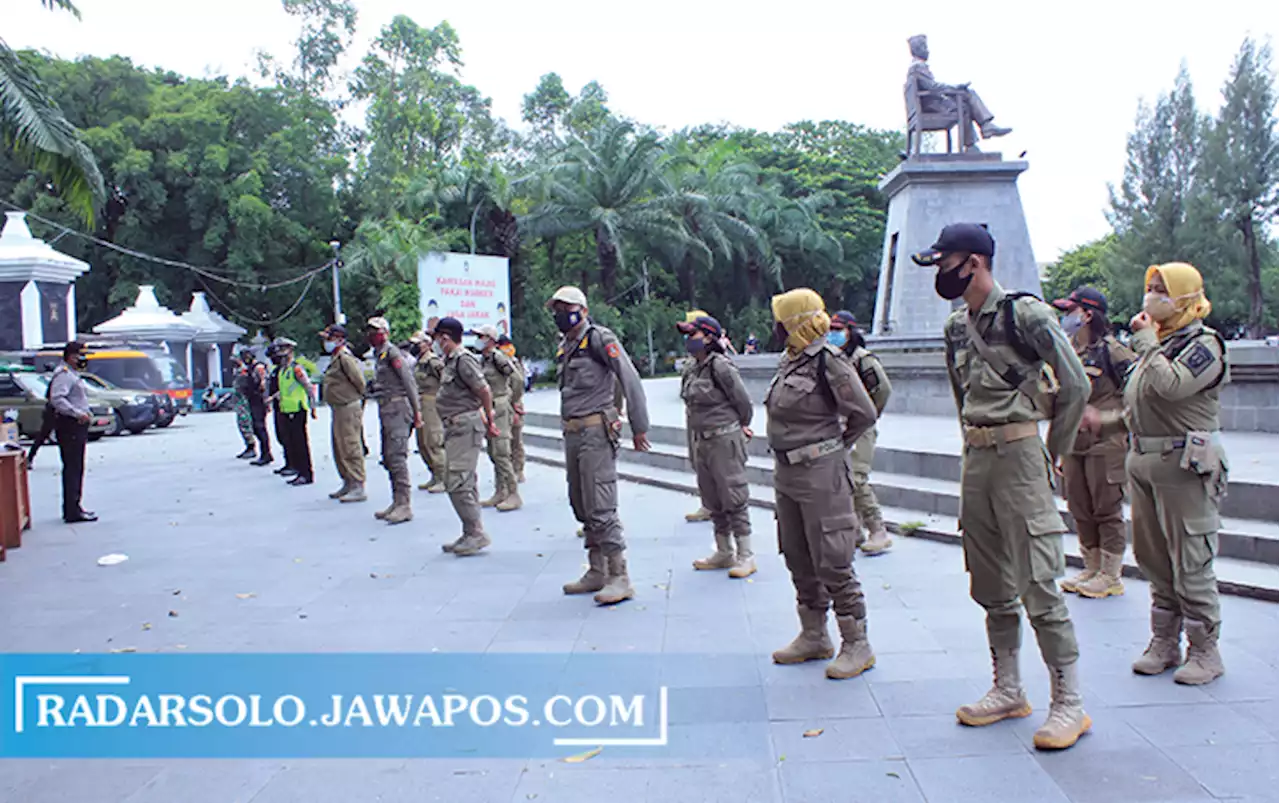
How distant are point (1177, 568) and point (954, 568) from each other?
229 centimetres

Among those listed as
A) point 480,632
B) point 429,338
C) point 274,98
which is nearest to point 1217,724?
point 480,632

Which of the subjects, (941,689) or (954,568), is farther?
(954,568)

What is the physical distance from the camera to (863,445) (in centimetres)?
648

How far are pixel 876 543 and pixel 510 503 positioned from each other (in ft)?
12.8

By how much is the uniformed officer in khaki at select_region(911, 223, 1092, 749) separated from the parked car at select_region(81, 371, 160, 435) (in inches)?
761

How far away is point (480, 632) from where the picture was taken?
16.3ft

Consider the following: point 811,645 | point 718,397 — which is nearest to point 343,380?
point 718,397

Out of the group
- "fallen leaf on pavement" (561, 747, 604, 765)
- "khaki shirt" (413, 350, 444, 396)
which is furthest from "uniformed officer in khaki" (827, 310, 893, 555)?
"khaki shirt" (413, 350, 444, 396)

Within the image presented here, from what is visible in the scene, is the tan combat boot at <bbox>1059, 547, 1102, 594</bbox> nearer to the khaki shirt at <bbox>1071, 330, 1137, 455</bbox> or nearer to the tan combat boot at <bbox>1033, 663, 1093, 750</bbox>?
the khaki shirt at <bbox>1071, 330, 1137, 455</bbox>

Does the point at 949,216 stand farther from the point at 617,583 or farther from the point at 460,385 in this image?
the point at 617,583

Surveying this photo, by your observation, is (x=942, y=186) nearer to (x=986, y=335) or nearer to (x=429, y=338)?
(x=429, y=338)

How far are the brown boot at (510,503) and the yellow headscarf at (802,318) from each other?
5.34 metres

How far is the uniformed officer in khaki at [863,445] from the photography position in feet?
18.5

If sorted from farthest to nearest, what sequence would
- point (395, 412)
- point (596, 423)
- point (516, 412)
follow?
point (516, 412)
point (395, 412)
point (596, 423)
